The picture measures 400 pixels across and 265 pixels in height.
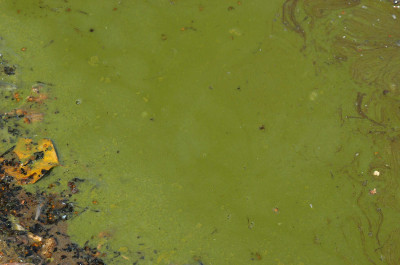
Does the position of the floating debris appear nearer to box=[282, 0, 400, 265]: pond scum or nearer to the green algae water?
the green algae water

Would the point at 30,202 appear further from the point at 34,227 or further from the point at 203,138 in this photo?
the point at 203,138

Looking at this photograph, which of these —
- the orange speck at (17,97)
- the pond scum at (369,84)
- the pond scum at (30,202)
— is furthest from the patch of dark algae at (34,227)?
the pond scum at (369,84)

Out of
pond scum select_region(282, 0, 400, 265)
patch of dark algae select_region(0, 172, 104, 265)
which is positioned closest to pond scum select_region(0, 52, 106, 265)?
patch of dark algae select_region(0, 172, 104, 265)

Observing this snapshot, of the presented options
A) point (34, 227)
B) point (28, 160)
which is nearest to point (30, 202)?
point (34, 227)

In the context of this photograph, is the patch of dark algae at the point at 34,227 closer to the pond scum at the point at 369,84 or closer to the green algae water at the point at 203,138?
the green algae water at the point at 203,138

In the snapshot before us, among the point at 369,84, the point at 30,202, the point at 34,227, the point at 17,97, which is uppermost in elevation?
the point at 369,84
